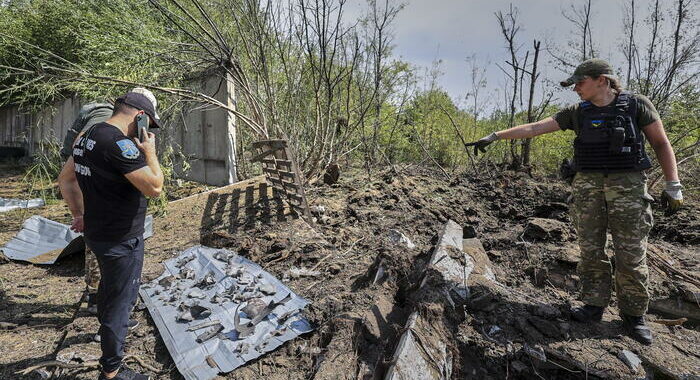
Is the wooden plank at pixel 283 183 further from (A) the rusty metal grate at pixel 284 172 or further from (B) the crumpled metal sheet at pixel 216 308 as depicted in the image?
(B) the crumpled metal sheet at pixel 216 308

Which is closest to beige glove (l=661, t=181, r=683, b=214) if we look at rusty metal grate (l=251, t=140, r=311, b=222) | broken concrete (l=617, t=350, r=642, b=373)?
broken concrete (l=617, t=350, r=642, b=373)

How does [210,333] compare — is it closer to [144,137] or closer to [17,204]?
[144,137]

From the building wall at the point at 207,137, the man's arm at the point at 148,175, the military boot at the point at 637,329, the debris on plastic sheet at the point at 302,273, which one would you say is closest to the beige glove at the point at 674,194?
the military boot at the point at 637,329

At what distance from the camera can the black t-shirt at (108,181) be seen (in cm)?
187

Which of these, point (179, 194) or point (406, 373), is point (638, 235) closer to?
point (406, 373)

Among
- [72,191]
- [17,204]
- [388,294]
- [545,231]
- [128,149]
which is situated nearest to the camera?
[128,149]

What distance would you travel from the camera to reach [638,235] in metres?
2.27

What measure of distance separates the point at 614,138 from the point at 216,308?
2.97 meters

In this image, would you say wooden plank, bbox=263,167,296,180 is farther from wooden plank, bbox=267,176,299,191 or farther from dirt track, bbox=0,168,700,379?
dirt track, bbox=0,168,700,379

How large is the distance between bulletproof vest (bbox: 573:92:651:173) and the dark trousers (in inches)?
113

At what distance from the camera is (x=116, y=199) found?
198 cm

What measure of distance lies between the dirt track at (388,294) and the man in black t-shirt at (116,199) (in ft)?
1.69

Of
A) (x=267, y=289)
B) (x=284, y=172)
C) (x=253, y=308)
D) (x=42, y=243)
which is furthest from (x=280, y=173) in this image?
(x=42, y=243)

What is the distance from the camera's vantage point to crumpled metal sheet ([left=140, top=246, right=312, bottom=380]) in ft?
7.57
